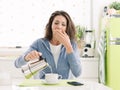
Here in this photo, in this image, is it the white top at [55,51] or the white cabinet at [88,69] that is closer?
the white top at [55,51]

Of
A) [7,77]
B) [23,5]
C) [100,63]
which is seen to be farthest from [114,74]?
[7,77]

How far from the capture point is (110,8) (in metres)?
3.87

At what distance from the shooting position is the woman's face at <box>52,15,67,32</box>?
248cm

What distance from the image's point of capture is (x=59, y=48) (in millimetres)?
2482

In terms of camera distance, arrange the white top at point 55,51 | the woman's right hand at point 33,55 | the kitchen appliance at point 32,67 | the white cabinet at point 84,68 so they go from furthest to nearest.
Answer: the white cabinet at point 84,68 → the white top at point 55,51 → the woman's right hand at point 33,55 → the kitchen appliance at point 32,67

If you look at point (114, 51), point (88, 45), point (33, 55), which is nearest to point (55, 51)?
point (33, 55)

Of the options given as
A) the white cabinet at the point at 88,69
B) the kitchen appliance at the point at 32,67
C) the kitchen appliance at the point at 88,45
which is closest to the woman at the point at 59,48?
the kitchen appliance at the point at 32,67

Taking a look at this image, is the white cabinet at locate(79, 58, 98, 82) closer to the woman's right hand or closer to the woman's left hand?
the woman's left hand

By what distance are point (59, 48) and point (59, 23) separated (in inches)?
8.8

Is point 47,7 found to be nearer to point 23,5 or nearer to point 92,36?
point 23,5

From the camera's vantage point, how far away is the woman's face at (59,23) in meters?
2.48

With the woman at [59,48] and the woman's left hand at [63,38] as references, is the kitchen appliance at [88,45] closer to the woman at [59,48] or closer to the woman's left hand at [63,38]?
the woman at [59,48]

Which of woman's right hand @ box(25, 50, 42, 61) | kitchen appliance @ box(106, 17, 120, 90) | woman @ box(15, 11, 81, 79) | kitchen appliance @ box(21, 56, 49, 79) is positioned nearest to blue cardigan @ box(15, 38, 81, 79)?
woman @ box(15, 11, 81, 79)

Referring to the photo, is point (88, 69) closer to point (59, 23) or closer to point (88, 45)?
point (88, 45)
